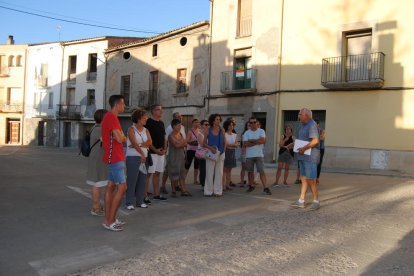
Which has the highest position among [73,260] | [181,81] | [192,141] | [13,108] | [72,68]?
[72,68]

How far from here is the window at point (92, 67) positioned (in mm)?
36062

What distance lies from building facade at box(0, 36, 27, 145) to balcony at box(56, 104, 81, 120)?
663cm

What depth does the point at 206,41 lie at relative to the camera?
23.8 metres

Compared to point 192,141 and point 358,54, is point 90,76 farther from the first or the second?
point 192,141

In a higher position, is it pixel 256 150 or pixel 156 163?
pixel 256 150

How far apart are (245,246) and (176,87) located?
2216cm

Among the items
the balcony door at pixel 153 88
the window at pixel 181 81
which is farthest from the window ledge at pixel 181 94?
the balcony door at pixel 153 88

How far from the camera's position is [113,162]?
16.9 feet

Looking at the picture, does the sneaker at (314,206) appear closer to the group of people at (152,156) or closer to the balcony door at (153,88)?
the group of people at (152,156)

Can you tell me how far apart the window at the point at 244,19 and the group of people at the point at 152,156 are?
12954mm

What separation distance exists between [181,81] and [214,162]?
61.5 ft

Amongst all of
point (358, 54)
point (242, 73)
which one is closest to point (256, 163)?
point (358, 54)

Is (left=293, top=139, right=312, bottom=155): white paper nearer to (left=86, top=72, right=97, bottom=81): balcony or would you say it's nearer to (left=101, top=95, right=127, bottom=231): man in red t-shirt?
(left=101, top=95, right=127, bottom=231): man in red t-shirt

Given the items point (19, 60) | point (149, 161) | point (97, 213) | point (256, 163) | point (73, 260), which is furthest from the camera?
point (19, 60)
